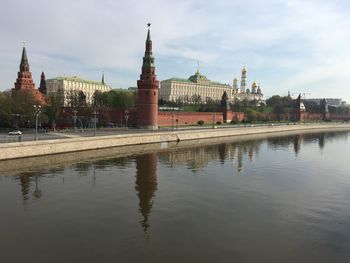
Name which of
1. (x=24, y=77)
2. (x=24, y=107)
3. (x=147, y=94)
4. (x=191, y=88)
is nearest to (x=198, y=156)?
(x=147, y=94)

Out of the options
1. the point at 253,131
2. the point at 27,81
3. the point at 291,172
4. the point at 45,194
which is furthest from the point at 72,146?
the point at 253,131

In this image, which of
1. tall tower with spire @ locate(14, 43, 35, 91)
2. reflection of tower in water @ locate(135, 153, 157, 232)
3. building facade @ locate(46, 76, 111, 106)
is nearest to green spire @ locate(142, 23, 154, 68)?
tall tower with spire @ locate(14, 43, 35, 91)

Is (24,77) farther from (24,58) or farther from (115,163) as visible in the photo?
(115,163)

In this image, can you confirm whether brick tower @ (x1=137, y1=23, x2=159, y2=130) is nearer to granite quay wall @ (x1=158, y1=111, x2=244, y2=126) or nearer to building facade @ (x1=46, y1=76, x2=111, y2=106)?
granite quay wall @ (x1=158, y1=111, x2=244, y2=126)

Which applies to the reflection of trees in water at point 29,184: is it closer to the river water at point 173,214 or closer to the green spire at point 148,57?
the river water at point 173,214

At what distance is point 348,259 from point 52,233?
11171 mm

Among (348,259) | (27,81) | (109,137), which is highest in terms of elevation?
(27,81)

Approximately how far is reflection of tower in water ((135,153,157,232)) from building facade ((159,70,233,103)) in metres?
112

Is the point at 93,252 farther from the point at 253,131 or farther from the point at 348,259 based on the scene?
the point at 253,131

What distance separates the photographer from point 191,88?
534ft

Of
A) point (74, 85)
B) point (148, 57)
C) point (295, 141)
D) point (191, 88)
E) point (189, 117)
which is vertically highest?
point (191, 88)

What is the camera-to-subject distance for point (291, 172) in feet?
101

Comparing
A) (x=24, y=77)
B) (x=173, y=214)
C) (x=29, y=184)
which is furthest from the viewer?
(x=24, y=77)

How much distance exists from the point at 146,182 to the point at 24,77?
51050 millimetres
